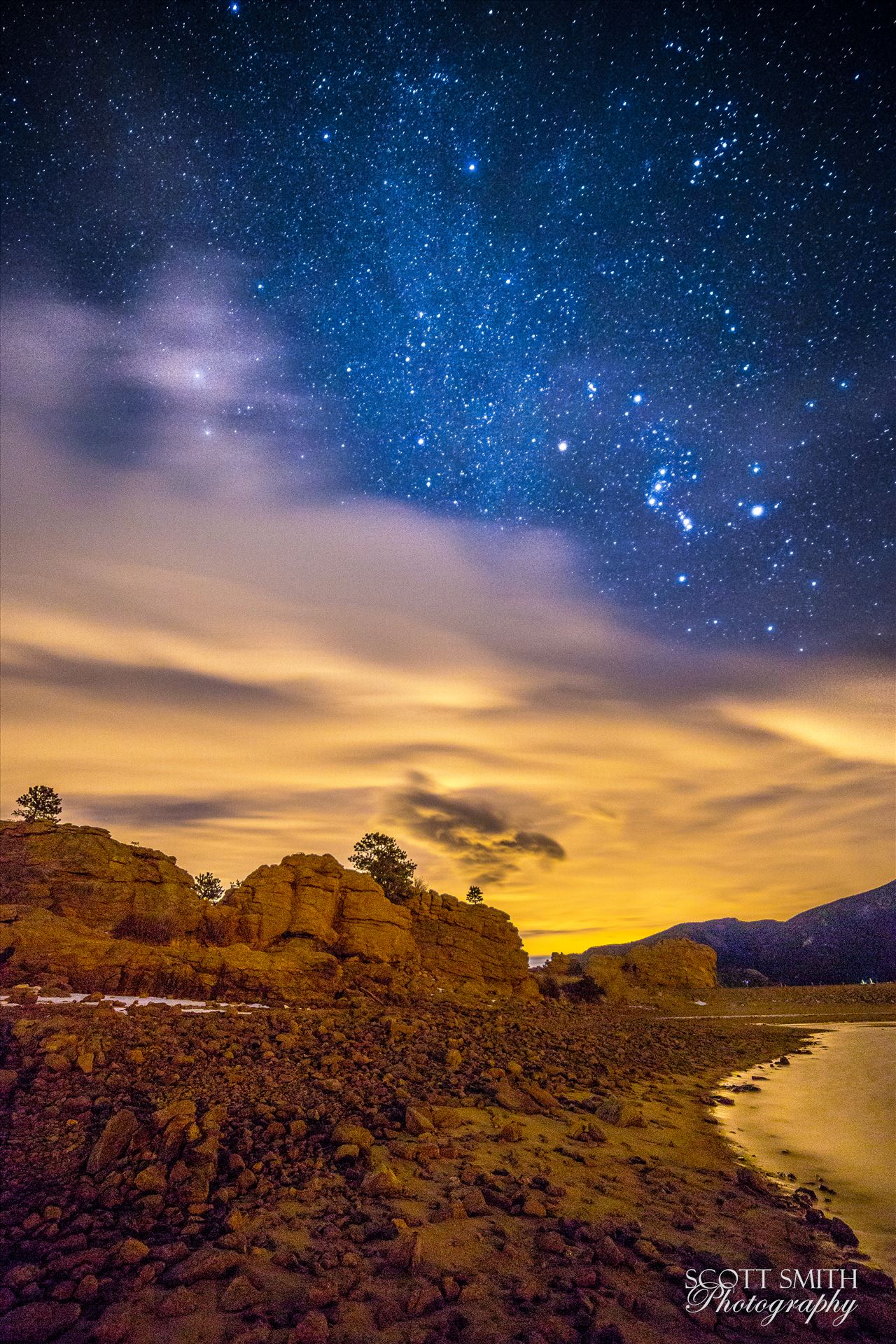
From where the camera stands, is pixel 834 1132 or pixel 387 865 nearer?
pixel 834 1132

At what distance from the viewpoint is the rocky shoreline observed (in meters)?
4.86

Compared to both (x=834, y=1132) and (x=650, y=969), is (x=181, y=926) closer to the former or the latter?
(x=834, y=1132)

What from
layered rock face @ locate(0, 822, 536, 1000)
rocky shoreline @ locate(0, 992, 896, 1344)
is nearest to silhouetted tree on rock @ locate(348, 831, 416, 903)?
layered rock face @ locate(0, 822, 536, 1000)

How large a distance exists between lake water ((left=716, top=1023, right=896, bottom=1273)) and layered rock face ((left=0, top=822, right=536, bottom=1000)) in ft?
47.6

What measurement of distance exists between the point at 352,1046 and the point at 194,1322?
878 cm

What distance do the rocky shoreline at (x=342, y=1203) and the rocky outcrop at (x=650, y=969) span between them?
183 ft

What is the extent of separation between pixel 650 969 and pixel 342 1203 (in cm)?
7645

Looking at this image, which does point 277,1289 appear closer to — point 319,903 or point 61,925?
point 61,925

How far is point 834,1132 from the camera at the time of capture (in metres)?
13.2

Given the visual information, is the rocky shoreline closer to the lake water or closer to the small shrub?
the lake water

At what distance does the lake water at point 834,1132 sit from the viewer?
8.40m

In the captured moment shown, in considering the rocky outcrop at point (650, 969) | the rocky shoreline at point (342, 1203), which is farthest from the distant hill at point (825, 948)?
the rocky shoreline at point (342, 1203)

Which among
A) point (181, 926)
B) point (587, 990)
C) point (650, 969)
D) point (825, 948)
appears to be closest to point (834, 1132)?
point (181, 926)

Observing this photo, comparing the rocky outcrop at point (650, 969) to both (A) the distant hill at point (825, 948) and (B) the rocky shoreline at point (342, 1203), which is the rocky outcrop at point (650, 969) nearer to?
(A) the distant hill at point (825, 948)
